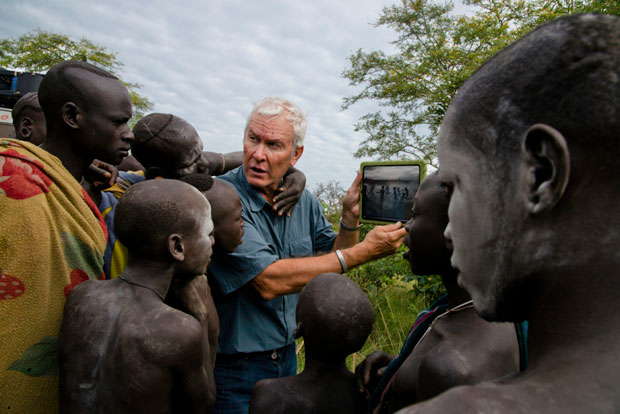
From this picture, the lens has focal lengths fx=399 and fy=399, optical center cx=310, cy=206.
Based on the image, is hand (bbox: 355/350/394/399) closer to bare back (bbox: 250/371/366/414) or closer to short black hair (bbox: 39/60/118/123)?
bare back (bbox: 250/371/366/414)

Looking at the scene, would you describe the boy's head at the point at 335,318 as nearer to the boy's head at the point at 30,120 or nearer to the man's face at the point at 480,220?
the man's face at the point at 480,220

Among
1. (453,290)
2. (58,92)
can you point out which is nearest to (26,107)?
(58,92)

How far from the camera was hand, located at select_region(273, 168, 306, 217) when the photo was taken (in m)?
2.75

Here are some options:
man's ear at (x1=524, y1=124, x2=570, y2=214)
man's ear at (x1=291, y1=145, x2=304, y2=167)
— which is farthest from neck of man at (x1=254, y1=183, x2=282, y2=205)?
man's ear at (x1=524, y1=124, x2=570, y2=214)

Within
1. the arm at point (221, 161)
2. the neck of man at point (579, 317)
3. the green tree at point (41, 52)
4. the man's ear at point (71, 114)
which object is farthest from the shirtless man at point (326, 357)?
the green tree at point (41, 52)

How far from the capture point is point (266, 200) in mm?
2787

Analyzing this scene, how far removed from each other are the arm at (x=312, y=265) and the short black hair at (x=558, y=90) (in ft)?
5.80

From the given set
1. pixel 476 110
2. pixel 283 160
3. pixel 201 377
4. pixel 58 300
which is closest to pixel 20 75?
pixel 283 160

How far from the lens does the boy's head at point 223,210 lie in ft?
7.41

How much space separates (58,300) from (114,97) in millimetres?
939

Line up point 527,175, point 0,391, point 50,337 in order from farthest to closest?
point 50,337 → point 0,391 → point 527,175

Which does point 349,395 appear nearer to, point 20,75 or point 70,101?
point 70,101

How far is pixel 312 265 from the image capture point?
8.24 feet

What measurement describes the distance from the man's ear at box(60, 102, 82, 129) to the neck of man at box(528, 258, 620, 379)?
6.25 feet
